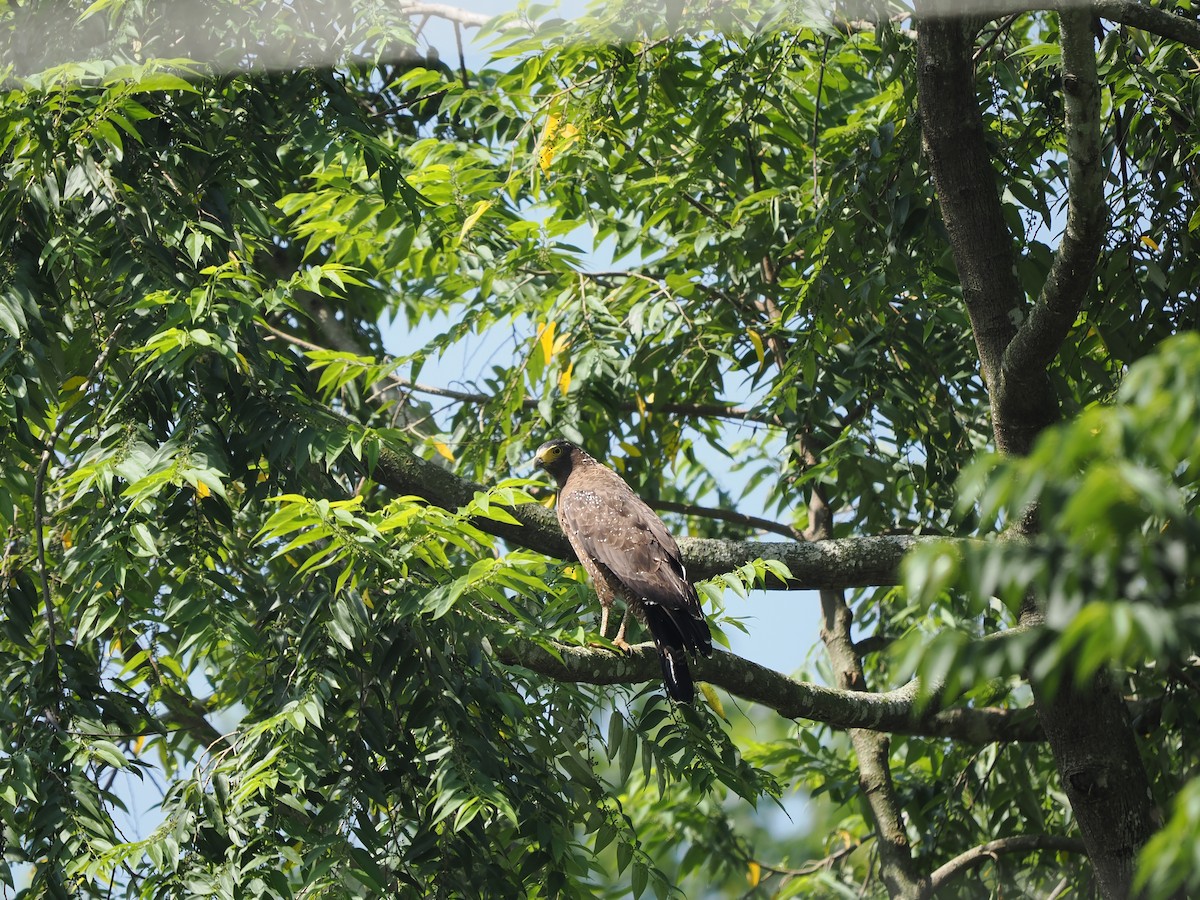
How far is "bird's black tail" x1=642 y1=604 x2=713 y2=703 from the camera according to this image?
3781mm

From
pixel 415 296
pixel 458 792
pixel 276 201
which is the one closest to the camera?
pixel 458 792

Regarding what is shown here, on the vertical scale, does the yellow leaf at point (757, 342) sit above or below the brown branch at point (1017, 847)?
above

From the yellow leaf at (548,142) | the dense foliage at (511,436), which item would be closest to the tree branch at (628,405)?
the dense foliage at (511,436)

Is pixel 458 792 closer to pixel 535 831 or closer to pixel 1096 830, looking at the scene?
pixel 535 831

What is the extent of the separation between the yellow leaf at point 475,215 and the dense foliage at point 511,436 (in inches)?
9.3

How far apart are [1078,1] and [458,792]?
2.51 meters

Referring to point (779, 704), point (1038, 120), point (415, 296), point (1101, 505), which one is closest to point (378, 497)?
point (415, 296)

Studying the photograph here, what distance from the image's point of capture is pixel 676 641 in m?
3.91

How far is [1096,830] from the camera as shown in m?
4.11

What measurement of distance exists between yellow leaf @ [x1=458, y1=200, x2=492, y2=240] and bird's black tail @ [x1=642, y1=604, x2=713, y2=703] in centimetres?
173

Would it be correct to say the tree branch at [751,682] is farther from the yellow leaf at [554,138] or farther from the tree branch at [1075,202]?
the yellow leaf at [554,138]

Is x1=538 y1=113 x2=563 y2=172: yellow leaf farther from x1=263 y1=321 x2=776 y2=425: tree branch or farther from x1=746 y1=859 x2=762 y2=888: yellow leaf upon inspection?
x1=746 y1=859 x2=762 y2=888: yellow leaf

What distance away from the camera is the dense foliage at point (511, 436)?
9.48 ft

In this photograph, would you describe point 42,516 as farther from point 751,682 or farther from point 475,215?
point 751,682
